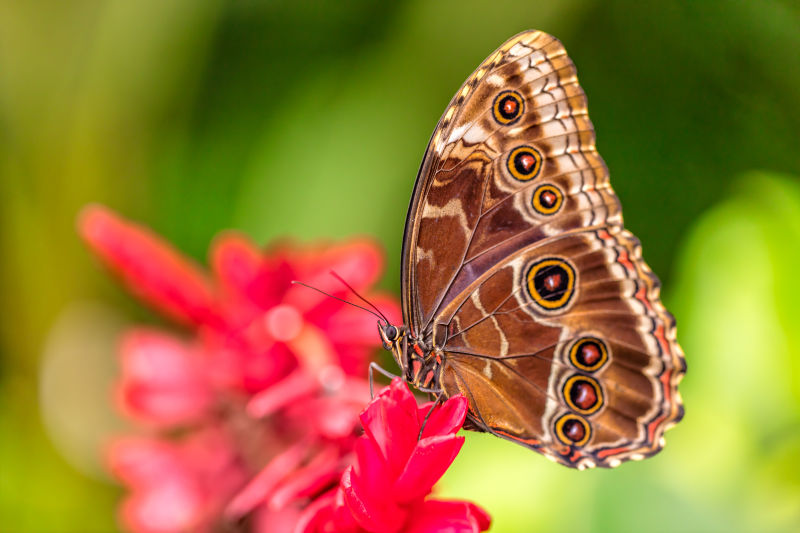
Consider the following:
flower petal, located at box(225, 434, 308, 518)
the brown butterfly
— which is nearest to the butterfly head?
the brown butterfly

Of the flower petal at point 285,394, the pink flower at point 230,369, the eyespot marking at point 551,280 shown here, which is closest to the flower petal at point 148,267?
the pink flower at point 230,369

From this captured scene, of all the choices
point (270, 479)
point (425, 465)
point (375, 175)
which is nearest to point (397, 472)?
point (425, 465)

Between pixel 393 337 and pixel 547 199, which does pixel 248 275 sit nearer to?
pixel 393 337

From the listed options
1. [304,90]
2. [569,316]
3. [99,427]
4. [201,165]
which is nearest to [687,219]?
[569,316]

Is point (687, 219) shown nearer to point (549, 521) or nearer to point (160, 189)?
point (549, 521)

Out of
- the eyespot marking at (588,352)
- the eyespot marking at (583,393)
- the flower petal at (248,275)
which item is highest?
the flower petal at (248,275)

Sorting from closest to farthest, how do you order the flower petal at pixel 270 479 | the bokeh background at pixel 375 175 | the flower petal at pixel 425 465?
1. the flower petal at pixel 425 465
2. the flower petal at pixel 270 479
3. the bokeh background at pixel 375 175

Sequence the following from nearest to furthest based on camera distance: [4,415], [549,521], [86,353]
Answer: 1. [549,521]
2. [4,415]
3. [86,353]

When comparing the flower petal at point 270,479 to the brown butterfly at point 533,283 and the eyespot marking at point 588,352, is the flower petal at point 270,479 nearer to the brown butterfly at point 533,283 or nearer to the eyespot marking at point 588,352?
the brown butterfly at point 533,283
